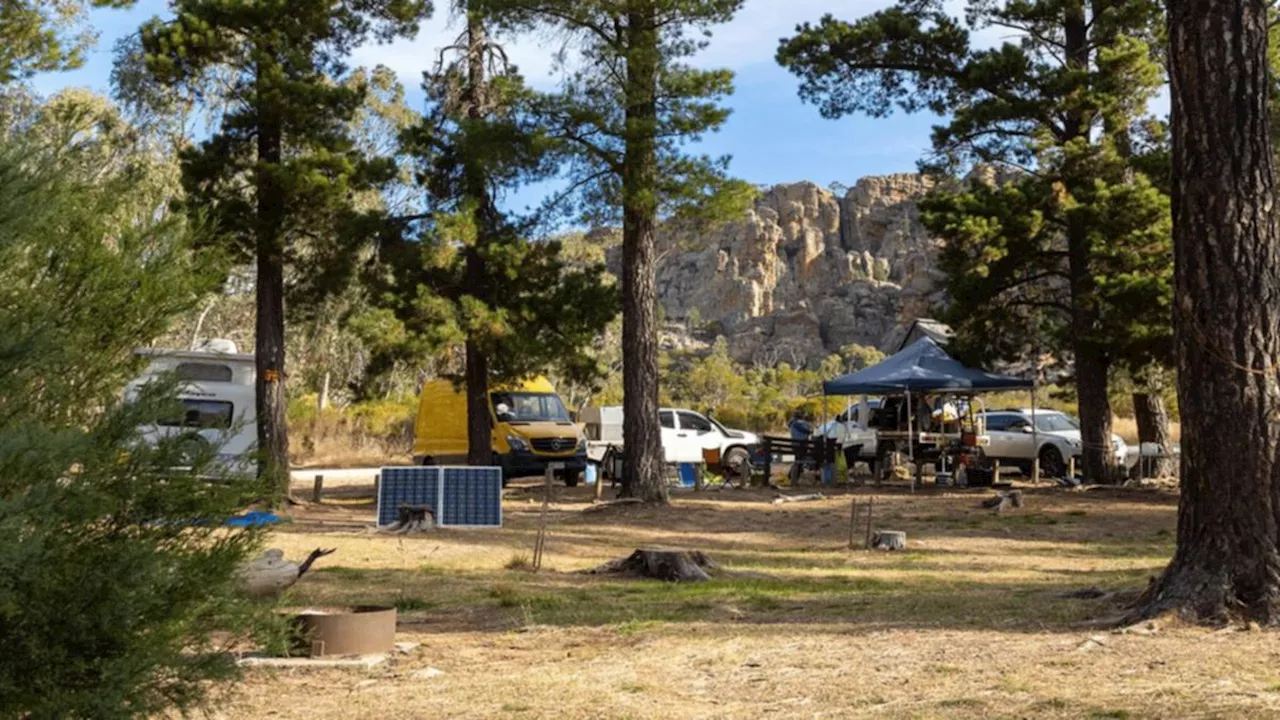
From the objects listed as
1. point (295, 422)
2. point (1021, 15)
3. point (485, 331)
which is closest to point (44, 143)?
point (485, 331)

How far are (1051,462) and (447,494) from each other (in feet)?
55.3

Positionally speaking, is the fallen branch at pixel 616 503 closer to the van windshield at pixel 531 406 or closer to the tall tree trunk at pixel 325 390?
the van windshield at pixel 531 406

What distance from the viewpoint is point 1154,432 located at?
76.7 feet

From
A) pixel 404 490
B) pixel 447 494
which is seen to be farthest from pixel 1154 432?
pixel 404 490

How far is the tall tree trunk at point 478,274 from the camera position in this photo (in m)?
22.5

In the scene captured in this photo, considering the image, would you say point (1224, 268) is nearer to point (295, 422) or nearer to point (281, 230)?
point (281, 230)

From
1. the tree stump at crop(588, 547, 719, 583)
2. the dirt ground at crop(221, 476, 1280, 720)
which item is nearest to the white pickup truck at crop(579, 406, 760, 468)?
the dirt ground at crop(221, 476, 1280, 720)

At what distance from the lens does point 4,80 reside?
4523 millimetres

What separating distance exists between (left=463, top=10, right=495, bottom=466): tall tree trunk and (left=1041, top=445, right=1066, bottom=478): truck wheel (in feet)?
39.2

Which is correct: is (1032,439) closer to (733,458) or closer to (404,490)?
(733,458)

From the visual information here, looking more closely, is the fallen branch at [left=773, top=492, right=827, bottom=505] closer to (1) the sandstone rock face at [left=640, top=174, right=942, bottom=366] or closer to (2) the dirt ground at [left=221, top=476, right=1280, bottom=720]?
(2) the dirt ground at [left=221, top=476, right=1280, bottom=720]

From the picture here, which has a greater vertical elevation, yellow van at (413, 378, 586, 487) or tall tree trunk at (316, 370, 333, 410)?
tall tree trunk at (316, 370, 333, 410)

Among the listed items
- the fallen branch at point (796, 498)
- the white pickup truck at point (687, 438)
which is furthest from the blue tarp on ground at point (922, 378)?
the white pickup truck at point (687, 438)

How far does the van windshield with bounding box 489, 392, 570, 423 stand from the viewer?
25953mm
